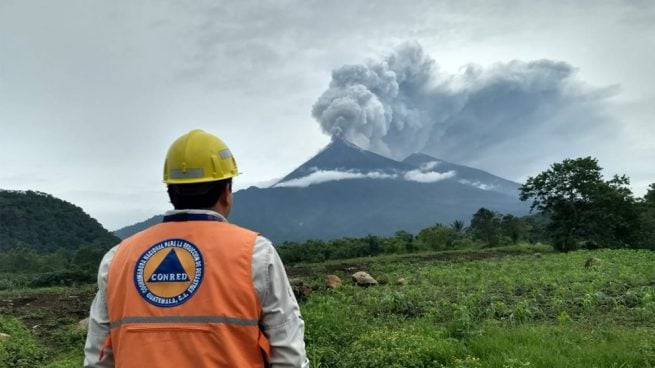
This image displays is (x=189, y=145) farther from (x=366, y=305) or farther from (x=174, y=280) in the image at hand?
(x=366, y=305)

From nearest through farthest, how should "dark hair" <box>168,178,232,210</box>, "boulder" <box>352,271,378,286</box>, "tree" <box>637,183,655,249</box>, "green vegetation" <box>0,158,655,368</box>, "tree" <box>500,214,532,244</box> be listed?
"dark hair" <box>168,178,232,210</box>, "green vegetation" <box>0,158,655,368</box>, "boulder" <box>352,271,378,286</box>, "tree" <box>637,183,655,249</box>, "tree" <box>500,214,532,244</box>

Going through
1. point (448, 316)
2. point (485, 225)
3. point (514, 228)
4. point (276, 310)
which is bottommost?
point (448, 316)

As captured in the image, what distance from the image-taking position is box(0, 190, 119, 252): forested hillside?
44.3 m

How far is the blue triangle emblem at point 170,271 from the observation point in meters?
1.97

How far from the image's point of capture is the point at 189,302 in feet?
6.34

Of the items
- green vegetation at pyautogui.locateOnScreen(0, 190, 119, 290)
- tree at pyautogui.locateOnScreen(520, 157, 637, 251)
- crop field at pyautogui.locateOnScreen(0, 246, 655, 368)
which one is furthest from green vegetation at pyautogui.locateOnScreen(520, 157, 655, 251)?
green vegetation at pyautogui.locateOnScreen(0, 190, 119, 290)

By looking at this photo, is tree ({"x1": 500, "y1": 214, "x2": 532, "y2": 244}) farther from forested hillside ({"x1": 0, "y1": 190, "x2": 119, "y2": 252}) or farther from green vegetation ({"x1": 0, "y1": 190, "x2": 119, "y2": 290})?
forested hillside ({"x1": 0, "y1": 190, "x2": 119, "y2": 252})

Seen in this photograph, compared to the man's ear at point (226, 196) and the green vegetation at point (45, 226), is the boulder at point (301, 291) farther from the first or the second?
the green vegetation at point (45, 226)

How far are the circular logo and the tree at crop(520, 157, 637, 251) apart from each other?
32.7m

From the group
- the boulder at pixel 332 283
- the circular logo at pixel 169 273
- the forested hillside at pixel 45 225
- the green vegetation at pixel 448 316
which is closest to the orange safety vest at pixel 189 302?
the circular logo at pixel 169 273

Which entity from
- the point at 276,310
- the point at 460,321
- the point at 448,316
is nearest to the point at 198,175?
the point at 276,310

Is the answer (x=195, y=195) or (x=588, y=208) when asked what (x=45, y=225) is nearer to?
(x=588, y=208)

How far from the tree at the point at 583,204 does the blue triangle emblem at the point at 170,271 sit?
107 feet

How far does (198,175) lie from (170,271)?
1.41ft
